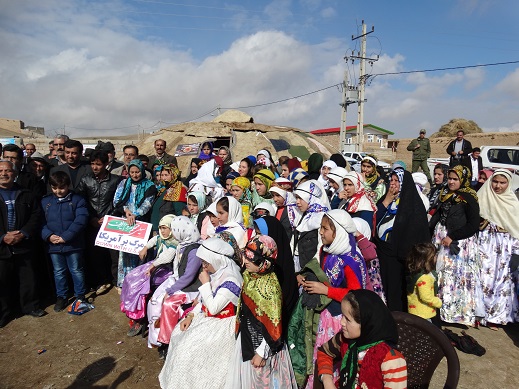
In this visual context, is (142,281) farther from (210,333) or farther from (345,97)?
(345,97)

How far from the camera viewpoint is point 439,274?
14.6 ft

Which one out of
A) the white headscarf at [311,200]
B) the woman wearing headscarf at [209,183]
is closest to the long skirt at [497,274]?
the white headscarf at [311,200]

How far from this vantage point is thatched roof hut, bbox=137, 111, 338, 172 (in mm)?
10641

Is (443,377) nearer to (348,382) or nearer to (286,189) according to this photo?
(348,382)

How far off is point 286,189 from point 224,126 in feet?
22.4

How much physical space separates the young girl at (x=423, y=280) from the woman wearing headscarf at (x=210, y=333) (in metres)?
1.82

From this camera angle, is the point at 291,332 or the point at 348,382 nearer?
the point at 348,382

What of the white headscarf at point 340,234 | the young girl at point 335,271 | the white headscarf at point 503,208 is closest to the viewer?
the young girl at point 335,271

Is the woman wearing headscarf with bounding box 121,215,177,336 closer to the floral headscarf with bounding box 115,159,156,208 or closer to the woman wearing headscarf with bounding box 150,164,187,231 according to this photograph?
the woman wearing headscarf with bounding box 150,164,187,231

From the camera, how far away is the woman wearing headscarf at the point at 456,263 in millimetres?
4285

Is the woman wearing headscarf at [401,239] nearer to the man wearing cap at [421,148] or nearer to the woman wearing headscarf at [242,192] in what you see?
the woman wearing headscarf at [242,192]

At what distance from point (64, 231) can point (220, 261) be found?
2963mm

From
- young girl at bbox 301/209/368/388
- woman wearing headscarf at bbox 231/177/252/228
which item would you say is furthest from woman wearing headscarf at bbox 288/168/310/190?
young girl at bbox 301/209/368/388

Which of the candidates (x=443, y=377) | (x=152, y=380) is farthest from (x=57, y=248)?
(x=443, y=377)
